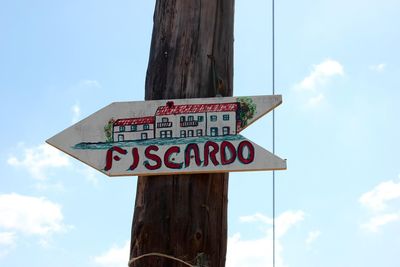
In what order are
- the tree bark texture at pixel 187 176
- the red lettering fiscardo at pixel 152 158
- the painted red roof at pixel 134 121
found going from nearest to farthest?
the tree bark texture at pixel 187 176, the red lettering fiscardo at pixel 152 158, the painted red roof at pixel 134 121

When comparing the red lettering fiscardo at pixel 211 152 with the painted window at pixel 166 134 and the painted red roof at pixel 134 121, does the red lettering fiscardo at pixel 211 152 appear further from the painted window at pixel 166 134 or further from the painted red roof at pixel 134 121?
the painted red roof at pixel 134 121

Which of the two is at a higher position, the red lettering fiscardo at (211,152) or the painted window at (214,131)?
the painted window at (214,131)

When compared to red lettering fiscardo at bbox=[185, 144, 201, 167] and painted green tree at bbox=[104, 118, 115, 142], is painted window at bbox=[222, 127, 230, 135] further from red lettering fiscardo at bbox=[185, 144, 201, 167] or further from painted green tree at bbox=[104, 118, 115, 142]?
painted green tree at bbox=[104, 118, 115, 142]

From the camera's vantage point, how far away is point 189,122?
2908 millimetres

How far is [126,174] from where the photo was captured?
288 centimetres

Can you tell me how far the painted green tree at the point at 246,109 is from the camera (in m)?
2.90

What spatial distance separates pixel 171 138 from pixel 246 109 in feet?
1.22

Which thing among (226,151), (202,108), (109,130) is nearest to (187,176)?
(226,151)

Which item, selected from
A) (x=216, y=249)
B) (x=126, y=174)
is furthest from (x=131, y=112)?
(x=216, y=249)

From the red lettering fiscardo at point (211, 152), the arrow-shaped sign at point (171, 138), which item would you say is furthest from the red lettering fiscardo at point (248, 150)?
the red lettering fiscardo at point (211, 152)

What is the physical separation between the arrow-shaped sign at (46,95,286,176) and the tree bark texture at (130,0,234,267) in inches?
3.1

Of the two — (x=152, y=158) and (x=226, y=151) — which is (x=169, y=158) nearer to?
(x=152, y=158)

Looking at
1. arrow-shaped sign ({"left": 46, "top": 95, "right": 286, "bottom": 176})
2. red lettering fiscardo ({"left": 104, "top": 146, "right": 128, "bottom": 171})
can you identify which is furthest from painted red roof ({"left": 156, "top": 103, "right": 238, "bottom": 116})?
red lettering fiscardo ({"left": 104, "top": 146, "right": 128, "bottom": 171})

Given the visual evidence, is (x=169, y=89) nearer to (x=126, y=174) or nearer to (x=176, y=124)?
(x=176, y=124)
